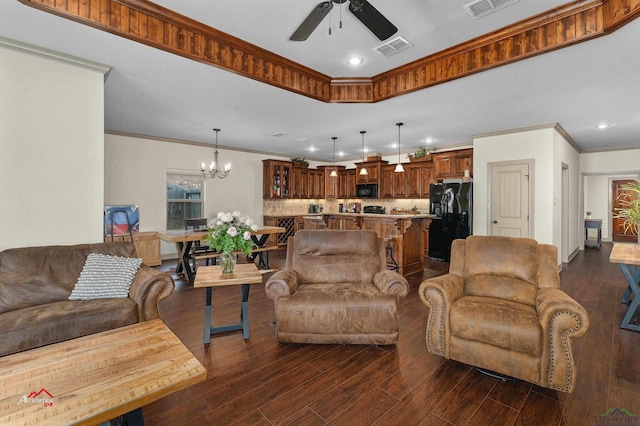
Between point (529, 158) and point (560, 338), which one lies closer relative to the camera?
point (560, 338)

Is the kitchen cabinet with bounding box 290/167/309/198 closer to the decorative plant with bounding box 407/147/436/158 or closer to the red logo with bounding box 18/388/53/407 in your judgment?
the decorative plant with bounding box 407/147/436/158

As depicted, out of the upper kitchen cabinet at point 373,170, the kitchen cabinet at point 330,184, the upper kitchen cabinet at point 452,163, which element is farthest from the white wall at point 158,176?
the upper kitchen cabinet at point 452,163

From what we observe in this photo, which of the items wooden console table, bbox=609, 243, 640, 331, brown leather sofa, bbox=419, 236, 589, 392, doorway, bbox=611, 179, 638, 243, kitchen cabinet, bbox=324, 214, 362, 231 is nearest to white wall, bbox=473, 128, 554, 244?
wooden console table, bbox=609, 243, 640, 331

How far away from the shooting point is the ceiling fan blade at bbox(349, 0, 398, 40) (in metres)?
1.87

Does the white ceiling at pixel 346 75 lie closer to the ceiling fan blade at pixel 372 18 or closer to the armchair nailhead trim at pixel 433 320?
the ceiling fan blade at pixel 372 18

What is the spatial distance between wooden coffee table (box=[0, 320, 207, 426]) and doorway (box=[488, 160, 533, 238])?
6063 millimetres

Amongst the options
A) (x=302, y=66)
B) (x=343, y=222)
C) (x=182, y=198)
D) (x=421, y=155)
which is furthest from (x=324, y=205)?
(x=302, y=66)

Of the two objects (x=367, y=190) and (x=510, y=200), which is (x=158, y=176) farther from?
(x=510, y=200)

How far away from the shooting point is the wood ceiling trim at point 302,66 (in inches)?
92.3

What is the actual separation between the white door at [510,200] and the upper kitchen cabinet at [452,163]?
0.75 meters

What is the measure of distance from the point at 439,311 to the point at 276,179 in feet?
21.3

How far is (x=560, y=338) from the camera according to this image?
1.91 m

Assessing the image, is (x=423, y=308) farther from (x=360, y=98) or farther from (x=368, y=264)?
(x=360, y=98)

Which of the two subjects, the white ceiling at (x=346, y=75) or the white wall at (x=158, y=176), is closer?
the white ceiling at (x=346, y=75)
